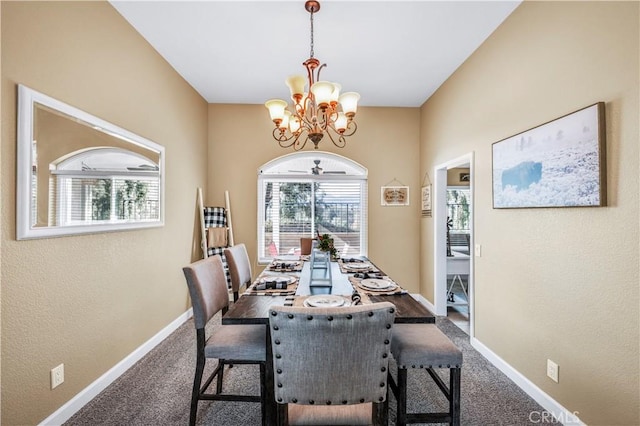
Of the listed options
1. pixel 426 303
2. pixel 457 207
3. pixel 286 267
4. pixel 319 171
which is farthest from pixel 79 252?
pixel 457 207

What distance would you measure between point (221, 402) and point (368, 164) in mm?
3477

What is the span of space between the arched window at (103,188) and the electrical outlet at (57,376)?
889 millimetres

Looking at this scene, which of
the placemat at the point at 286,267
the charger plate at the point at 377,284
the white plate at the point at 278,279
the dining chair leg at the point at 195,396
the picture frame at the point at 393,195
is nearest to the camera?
the dining chair leg at the point at 195,396

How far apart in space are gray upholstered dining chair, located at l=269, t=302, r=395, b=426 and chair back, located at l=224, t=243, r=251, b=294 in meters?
1.60

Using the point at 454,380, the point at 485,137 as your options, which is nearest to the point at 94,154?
the point at 454,380

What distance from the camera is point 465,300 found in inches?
187

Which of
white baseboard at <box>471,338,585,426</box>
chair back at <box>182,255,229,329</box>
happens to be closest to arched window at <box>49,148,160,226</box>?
chair back at <box>182,255,229,329</box>

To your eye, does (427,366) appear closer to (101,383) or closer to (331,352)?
(331,352)

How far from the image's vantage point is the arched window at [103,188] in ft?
6.41

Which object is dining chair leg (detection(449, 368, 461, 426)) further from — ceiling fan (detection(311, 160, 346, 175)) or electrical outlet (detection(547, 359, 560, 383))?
ceiling fan (detection(311, 160, 346, 175))

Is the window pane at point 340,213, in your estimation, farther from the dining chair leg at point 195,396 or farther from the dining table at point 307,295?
the dining chair leg at point 195,396

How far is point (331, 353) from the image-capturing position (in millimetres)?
1241

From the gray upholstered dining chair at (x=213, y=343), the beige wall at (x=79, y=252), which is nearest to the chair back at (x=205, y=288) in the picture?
the gray upholstered dining chair at (x=213, y=343)

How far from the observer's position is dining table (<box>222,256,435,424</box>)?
1660 millimetres
